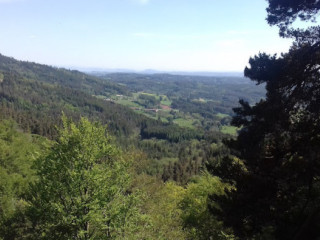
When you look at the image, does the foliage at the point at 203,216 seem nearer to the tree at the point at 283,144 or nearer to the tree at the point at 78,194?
the tree at the point at 283,144

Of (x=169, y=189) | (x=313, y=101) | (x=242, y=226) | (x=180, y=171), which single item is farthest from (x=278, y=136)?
(x=180, y=171)

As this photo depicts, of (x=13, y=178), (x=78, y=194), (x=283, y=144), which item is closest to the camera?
(x=283, y=144)

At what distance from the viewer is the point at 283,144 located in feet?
44.3

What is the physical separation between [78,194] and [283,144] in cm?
1248

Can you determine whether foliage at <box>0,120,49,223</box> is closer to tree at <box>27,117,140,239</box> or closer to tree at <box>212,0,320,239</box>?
tree at <box>27,117,140,239</box>

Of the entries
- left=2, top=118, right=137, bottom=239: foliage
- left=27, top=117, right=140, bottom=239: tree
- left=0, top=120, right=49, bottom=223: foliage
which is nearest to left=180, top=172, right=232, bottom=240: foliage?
left=2, top=118, right=137, bottom=239: foliage

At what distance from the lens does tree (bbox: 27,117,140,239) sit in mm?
15109

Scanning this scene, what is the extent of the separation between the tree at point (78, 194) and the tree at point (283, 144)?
7617 millimetres

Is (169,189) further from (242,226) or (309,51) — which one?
(309,51)

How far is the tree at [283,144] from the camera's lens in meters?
11.9

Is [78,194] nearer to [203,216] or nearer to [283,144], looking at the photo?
[283,144]

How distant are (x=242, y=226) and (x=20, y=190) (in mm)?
31118

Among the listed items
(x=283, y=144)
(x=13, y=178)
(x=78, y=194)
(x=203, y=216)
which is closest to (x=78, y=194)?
(x=78, y=194)

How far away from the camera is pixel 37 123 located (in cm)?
12794
